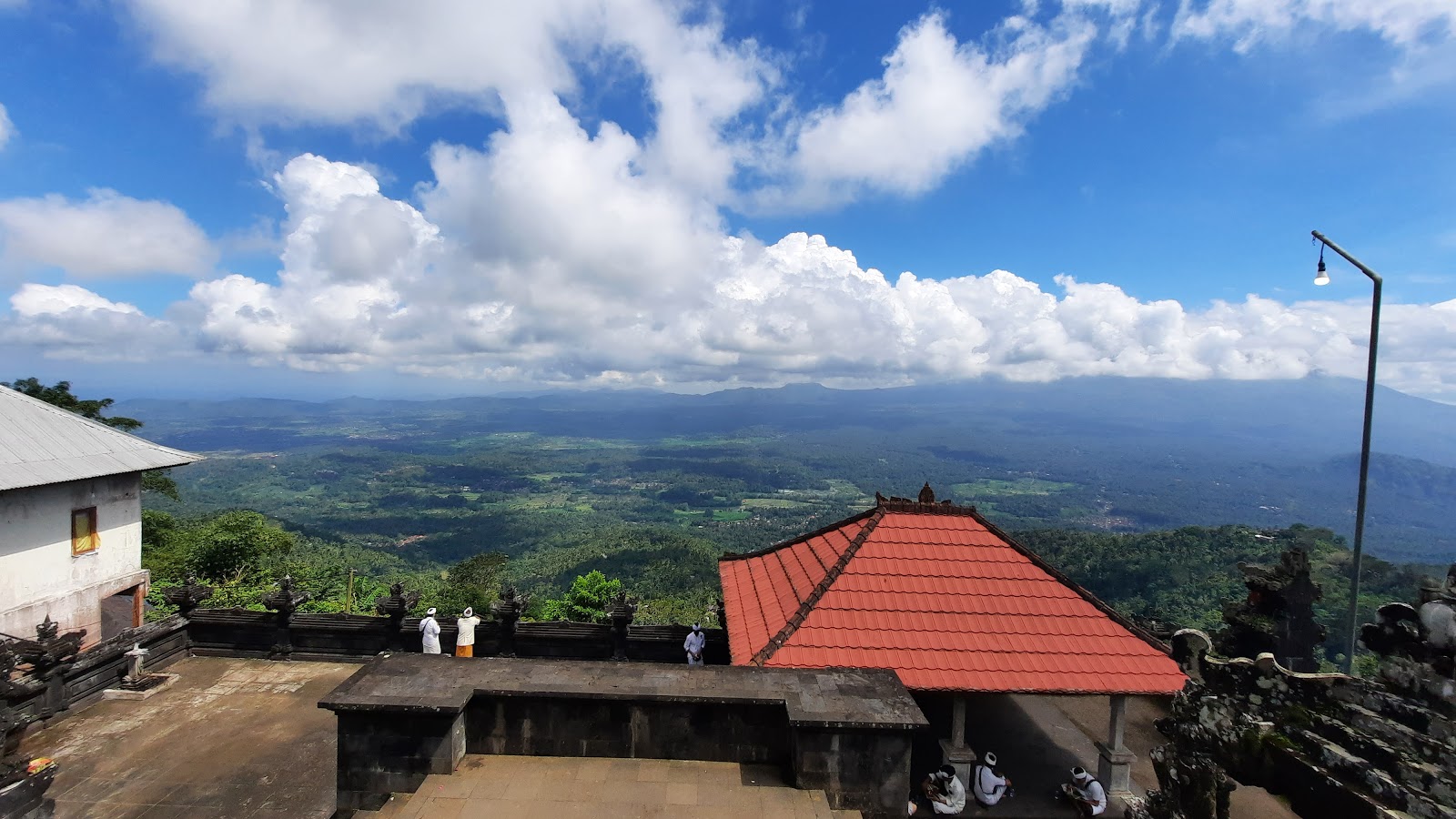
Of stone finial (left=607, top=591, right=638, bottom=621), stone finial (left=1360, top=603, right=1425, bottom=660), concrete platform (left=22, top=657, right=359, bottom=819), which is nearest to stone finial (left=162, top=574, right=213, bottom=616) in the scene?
concrete platform (left=22, top=657, right=359, bottom=819)

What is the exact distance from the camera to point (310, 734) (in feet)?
31.8

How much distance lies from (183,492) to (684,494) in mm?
124259

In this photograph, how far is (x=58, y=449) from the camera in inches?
623

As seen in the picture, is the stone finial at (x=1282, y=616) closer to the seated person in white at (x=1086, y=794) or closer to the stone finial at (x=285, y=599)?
the seated person in white at (x=1086, y=794)

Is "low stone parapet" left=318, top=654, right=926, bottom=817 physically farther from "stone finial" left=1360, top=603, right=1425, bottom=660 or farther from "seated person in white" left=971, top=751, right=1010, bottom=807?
"stone finial" left=1360, top=603, right=1425, bottom=660

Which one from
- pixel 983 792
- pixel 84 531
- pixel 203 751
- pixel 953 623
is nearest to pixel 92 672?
pixel 203 751

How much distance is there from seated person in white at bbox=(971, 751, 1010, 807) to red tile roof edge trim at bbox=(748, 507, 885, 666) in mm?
3081

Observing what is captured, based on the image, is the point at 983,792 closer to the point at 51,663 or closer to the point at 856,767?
the point at 856,767

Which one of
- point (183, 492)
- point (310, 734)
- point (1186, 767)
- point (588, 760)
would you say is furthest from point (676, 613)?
point (183, 492)

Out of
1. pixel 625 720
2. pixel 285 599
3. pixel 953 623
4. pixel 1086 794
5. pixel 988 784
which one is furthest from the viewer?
pixel 285 599

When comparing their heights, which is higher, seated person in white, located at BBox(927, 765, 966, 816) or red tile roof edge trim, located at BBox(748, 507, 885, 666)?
red tile roof edge trim, located at BBox(748, 507, 885, 666)

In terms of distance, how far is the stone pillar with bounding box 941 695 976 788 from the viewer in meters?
8.49

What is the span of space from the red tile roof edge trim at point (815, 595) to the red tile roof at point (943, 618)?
0.02m

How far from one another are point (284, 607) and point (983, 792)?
13011 mm
